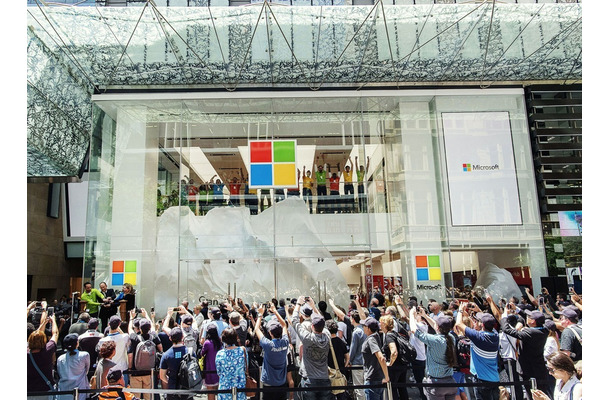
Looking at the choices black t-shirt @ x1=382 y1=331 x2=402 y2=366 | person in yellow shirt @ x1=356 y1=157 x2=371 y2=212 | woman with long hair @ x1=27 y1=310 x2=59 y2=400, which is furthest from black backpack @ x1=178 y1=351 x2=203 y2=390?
person in yellow shirt @ x1=356 y1=157 x2=371 y2=212

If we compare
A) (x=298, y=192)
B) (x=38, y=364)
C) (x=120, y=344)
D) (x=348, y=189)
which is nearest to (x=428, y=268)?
(x=348, y=189)

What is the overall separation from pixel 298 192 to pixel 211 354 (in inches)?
397

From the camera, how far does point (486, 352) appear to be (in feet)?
19.7

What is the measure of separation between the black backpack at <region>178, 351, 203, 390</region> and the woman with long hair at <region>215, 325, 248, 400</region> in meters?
0.81

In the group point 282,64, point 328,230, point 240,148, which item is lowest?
point 328,230

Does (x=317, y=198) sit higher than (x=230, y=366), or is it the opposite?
(x=317, y=198)

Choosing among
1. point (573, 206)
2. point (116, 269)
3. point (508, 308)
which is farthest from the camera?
point (573, 206)

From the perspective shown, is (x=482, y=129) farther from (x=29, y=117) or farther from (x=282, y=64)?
(x=29, y=117)

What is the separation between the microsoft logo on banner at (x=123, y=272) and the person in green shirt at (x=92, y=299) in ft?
4.19

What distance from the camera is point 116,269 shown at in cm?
1505

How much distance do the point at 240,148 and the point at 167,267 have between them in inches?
187

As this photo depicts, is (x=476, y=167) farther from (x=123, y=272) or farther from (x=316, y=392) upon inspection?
(x=316, y=392)

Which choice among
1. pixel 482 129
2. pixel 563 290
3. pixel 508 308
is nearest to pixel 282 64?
pixel 482 129

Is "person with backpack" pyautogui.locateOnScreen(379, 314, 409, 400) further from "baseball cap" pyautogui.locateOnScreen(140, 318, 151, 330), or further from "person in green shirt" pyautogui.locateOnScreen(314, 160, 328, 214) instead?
"person in green shirt" pyautogui.locateOnScreen(314, 160, 328, 214)
